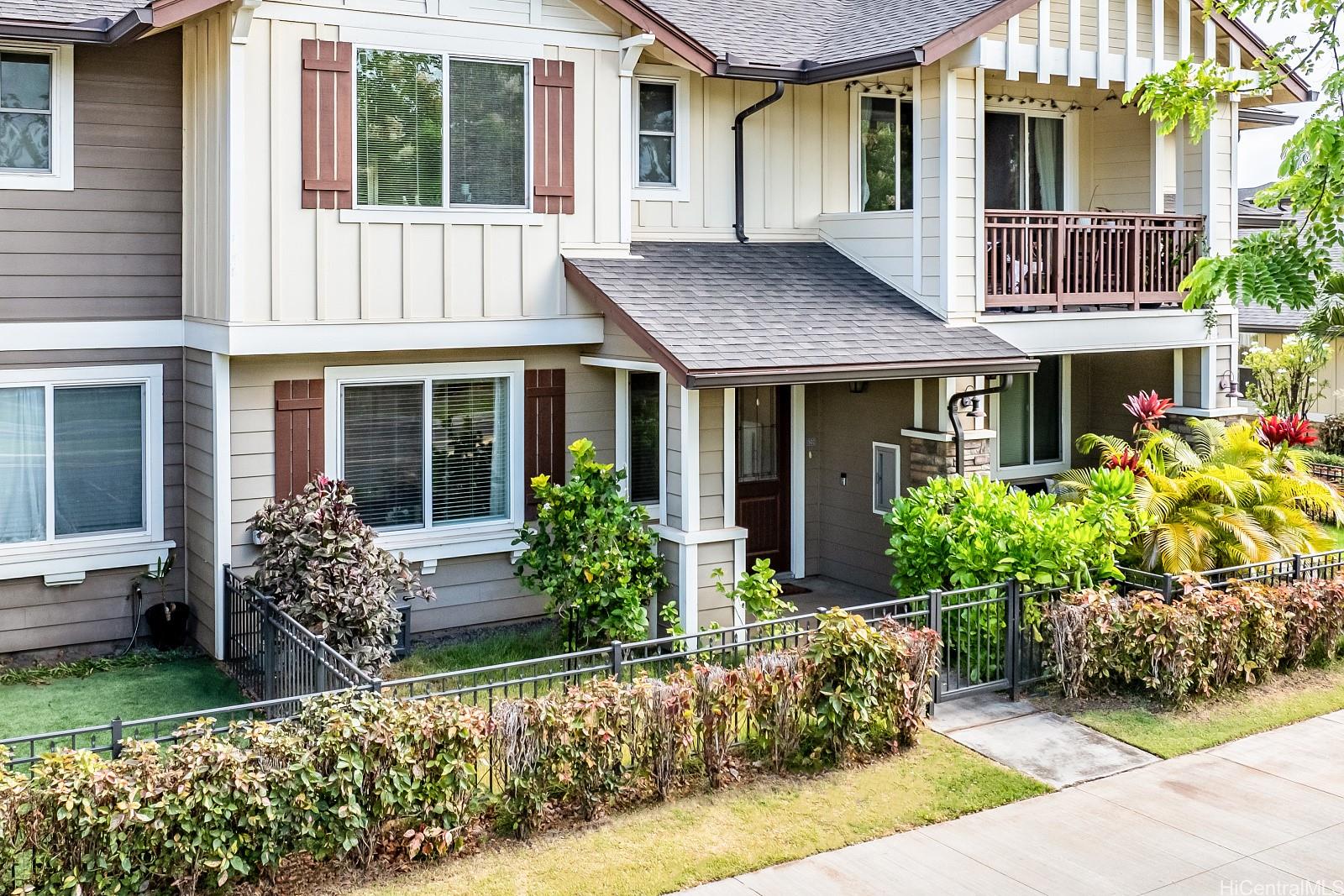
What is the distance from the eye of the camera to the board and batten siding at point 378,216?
11055 millimetres

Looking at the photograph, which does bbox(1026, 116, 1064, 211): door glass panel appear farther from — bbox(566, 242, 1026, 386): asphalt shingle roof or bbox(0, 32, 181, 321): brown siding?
bbox(0, 32, 181, 321): brown siding

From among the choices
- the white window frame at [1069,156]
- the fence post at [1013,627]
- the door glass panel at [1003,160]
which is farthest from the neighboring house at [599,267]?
the fence post at [1013,627]

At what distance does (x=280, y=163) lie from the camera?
1116 cm

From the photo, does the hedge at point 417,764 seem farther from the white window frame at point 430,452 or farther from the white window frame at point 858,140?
the white window frame at point 858,140

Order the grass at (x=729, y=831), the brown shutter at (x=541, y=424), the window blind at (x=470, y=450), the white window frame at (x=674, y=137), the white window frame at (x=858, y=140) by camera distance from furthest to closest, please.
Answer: the white window frame at (x=858, y=140) → the white window frame at (x=674, y=137) → the brown shutter at (x=541, y=424) → the window blind at (x=470, y=450) → the grass at (x=729, y=831)

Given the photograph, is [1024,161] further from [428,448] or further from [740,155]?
[428,448]

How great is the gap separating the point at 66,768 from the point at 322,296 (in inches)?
211

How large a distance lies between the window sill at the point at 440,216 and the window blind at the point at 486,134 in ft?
0.32

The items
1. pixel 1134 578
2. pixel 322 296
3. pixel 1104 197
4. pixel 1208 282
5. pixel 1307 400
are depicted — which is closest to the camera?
pixel 1208 282

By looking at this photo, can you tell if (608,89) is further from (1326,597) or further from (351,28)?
(1326,597)

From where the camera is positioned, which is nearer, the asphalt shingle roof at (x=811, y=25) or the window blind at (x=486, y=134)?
the window blind at (x=486, y=134)

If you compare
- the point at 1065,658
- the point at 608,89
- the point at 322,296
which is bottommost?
the point at 1065,658

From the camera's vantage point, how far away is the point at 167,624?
1184 cm

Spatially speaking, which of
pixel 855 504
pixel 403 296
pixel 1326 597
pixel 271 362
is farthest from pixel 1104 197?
pixel 271 362
